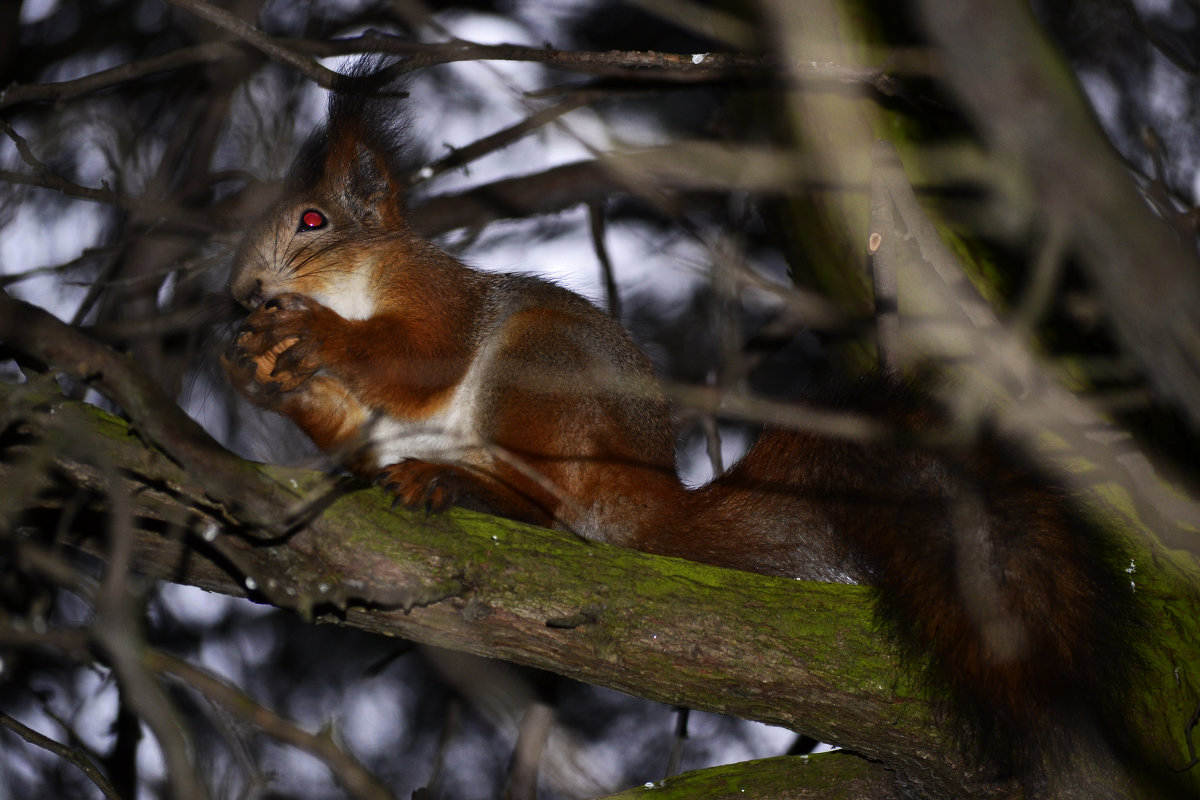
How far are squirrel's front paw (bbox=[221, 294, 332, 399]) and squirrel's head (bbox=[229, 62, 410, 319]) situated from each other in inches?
9.4

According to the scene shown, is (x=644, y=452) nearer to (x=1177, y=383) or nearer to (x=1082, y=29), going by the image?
(x=1177, y=383)

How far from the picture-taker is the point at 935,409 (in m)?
1.90

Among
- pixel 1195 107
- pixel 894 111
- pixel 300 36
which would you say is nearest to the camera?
pixel 894 111

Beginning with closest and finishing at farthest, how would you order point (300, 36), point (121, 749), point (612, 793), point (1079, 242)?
point (1079, 242)
point (612, 793)
point (121, 749)
point (300, 36)

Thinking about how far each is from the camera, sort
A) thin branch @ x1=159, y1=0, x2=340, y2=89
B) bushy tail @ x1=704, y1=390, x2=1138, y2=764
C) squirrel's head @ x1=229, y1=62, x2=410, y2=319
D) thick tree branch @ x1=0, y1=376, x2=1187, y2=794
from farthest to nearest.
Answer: squirrel's head @ x1=229, y1=62, x2=410, y2=319 < thin branch @ x1=159, y1=0, x2=340, y2=89 < bushy tail @ x1=704, y1=390, x2=1138, y2=764 < thick tree branch @ x1=0, y1=376, x2=1187, y2=794

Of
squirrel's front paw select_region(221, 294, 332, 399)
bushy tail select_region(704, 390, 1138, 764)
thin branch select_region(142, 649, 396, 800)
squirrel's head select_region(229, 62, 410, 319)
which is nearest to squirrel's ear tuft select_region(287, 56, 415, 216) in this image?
squirrel's head select_region(229, 62, 410, 319)

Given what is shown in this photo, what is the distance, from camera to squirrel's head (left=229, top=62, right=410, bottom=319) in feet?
7.57

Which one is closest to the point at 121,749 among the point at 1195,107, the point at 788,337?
the point at 788,337

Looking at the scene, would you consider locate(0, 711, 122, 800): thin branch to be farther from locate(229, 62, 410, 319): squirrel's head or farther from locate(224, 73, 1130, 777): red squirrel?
locate(229, 62, 410, 319): squirrel's head

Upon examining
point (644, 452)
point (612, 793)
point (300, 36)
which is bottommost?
point (612, 793)

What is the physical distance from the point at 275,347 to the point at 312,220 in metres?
0.46

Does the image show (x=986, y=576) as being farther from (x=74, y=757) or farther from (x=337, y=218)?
(x=337, y=218)

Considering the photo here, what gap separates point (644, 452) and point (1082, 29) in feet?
7.23

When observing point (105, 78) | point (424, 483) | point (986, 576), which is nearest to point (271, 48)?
point (105, 78)
